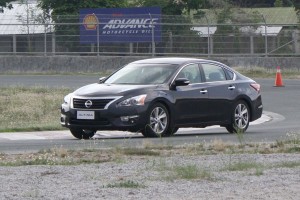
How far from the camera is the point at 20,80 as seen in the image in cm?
3616

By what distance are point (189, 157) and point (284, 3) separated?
60793 millimetres

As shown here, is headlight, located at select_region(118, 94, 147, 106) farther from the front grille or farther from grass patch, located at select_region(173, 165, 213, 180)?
grass patch, located at select_region(173, 165, 213, 180)

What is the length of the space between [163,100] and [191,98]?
0.82 m

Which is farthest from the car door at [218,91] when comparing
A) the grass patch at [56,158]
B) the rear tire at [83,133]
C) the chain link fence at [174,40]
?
the chain link fence at [174,40]

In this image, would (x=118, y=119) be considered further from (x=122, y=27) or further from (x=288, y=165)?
(x=122, y=27)

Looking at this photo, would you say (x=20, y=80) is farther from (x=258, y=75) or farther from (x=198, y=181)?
(x=198, y=181)

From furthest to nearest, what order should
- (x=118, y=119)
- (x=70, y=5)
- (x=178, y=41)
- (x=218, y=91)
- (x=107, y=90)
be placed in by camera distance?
(x=70, y=5), (x=178, y=41), (x=218, y=91), (x=107, y=90), (x=118, y=119)

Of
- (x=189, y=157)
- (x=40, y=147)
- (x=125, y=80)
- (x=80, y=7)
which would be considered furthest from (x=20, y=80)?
(x=189, y=157)

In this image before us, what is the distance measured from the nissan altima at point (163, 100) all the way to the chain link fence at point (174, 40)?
70.0 feet

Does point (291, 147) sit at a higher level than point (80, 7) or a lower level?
lower

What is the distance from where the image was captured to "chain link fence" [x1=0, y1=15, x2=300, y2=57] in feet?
137

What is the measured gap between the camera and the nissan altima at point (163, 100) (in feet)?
59.4

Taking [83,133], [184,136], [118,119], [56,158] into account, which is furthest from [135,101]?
[56,158]

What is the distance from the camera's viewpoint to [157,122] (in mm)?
18406
